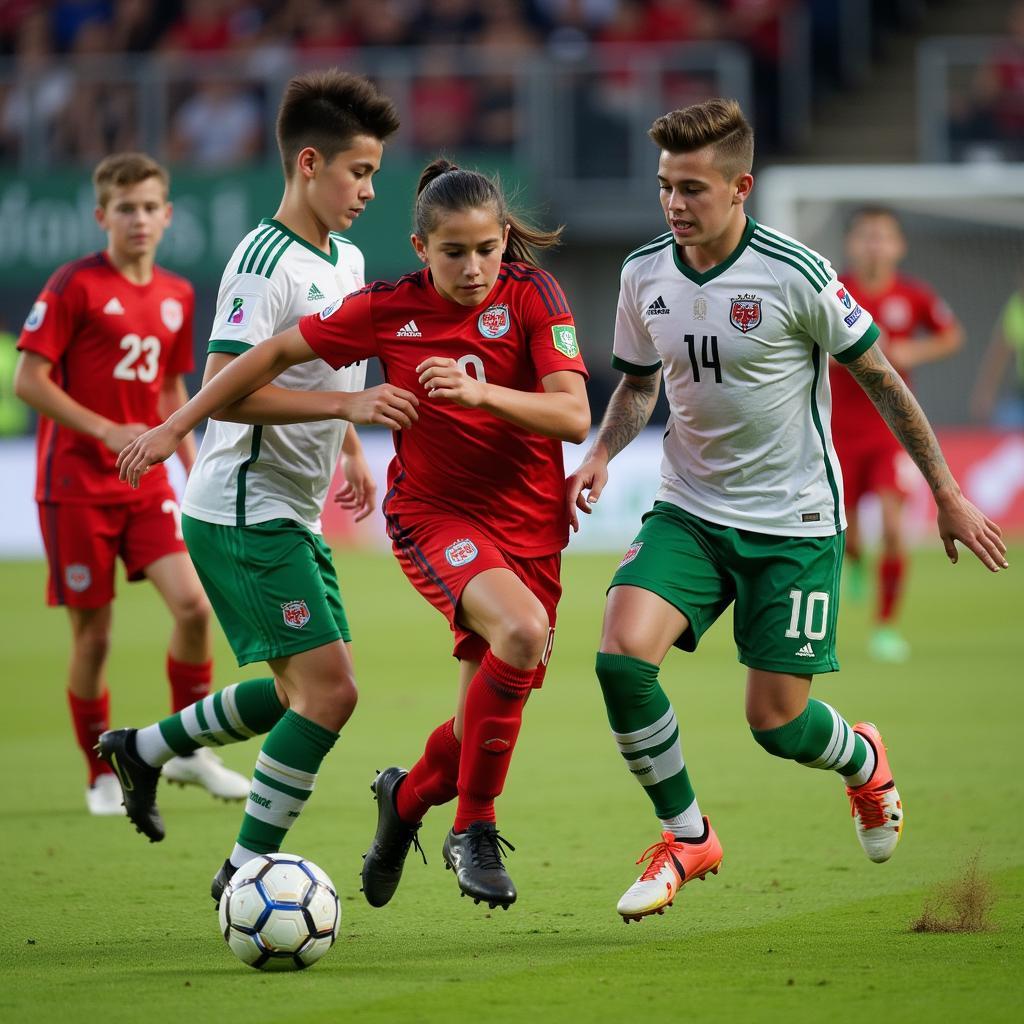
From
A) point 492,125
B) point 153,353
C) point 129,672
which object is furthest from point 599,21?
point 153,353

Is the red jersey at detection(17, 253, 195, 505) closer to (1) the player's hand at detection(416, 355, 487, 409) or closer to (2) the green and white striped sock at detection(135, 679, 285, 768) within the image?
(2) the green and white striped sock at detection(135, 679, 285, 768)

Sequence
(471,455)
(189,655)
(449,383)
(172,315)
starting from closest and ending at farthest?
(449,383)
(471,455)
(189,655)
(172,315)

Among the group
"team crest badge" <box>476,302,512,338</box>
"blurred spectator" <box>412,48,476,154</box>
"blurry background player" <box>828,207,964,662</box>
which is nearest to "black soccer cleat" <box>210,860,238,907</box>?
"team crest badge" <box>476,302,512,338</box>

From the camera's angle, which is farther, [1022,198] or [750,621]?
[1022,198]

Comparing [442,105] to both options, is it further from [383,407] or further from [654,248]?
[383,407]

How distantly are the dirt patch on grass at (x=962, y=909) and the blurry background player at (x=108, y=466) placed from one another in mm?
2946

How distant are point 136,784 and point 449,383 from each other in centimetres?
217

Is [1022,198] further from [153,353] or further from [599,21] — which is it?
[153,353]

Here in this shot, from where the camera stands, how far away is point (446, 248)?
469 centimetres

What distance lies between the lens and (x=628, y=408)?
17.8 ft

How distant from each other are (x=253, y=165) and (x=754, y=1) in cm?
623

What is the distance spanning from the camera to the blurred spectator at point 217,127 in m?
18.8

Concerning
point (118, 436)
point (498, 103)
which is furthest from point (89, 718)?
point (498, 103)

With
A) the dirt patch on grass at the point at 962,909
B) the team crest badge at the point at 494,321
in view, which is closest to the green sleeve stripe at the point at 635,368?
the team crest badge at the point at 494,321
